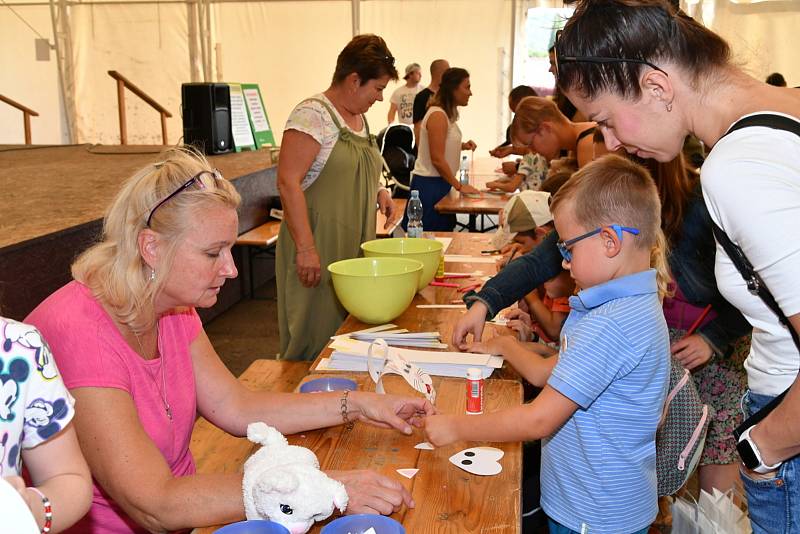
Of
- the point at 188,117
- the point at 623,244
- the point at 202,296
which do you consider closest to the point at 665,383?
the point at 623,244

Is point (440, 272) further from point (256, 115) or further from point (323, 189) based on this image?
point (256, 115)

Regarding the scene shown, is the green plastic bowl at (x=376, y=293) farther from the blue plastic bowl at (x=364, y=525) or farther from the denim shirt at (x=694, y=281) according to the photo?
the blue plastic bowl at (x=364, y=525)

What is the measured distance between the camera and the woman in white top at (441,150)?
20.7 feet

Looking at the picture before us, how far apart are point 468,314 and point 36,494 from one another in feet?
4.44

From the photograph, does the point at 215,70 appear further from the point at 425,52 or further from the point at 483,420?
the point at 483,420

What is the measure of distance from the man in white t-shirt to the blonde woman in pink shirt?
867cm

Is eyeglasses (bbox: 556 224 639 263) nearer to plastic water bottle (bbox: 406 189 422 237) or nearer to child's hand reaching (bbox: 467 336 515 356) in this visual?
child's hand reaching (bbox: 467 336 515 356)

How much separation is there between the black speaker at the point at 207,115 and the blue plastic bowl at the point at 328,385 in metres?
4.61

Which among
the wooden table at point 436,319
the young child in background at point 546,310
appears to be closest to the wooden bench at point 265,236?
the wooden table at point 436,319

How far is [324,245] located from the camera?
338 cm

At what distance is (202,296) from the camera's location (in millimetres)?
1695

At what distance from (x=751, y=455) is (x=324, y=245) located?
2.35 meters

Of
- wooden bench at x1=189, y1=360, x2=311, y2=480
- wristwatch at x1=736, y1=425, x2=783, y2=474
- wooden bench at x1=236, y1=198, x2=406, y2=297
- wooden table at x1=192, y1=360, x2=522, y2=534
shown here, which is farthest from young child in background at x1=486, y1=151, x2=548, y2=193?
wristwatch at x1=736, y1=425, x2=783, y2=474

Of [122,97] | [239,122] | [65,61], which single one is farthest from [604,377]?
[65,61]
